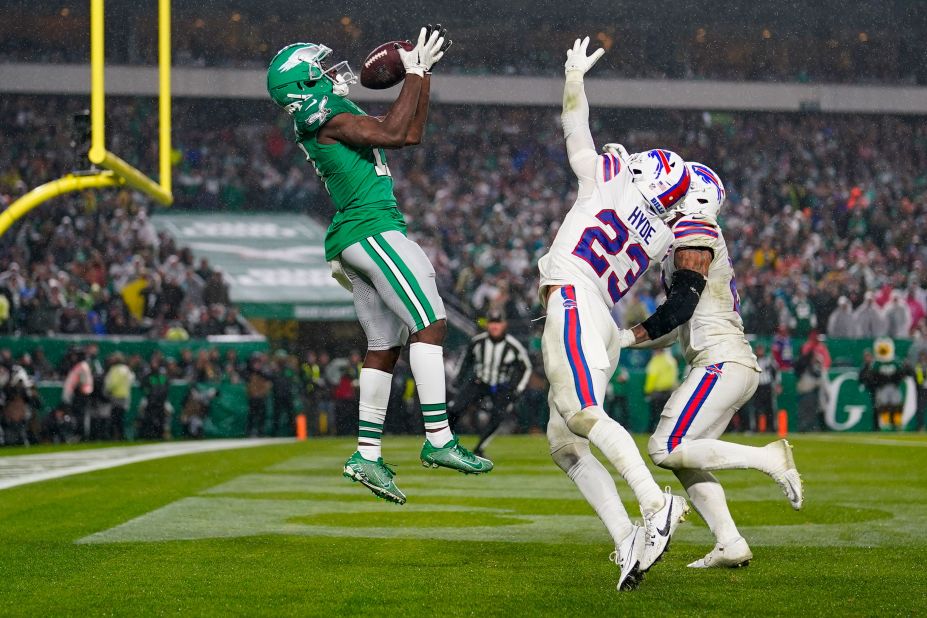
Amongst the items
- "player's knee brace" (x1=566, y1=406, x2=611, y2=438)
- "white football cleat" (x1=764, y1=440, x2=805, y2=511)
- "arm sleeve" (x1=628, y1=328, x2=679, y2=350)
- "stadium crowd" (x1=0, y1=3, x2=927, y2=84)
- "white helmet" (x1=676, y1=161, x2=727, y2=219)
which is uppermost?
"stadium crowd" (x1=0, y1=3, x2=927, y2=84)

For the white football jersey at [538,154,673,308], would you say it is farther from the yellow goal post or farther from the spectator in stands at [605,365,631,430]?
the spectator in stands at [605,365,631,430]

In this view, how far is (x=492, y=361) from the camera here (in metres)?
13.6

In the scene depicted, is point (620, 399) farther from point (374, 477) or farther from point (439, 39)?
point (439, 39)

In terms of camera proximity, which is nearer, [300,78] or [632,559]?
[632,559]

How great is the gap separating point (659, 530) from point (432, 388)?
122 cm

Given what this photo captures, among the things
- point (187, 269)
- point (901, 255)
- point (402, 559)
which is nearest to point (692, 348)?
point (402, 559)

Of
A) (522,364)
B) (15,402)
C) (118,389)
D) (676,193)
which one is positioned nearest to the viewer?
(676,193)

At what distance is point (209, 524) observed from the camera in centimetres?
774

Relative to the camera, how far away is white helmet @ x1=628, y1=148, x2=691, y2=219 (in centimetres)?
566

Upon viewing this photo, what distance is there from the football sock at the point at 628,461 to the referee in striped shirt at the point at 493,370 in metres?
8.18

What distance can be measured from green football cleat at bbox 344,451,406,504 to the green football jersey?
905 mm

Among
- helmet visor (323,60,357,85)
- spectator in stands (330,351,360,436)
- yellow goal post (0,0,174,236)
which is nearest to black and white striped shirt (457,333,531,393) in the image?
yellow goal post (0,0,174,236)

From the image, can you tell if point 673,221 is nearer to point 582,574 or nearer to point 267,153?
point 582,574

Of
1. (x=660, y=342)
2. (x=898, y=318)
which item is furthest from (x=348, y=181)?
(x=898, y=318)
